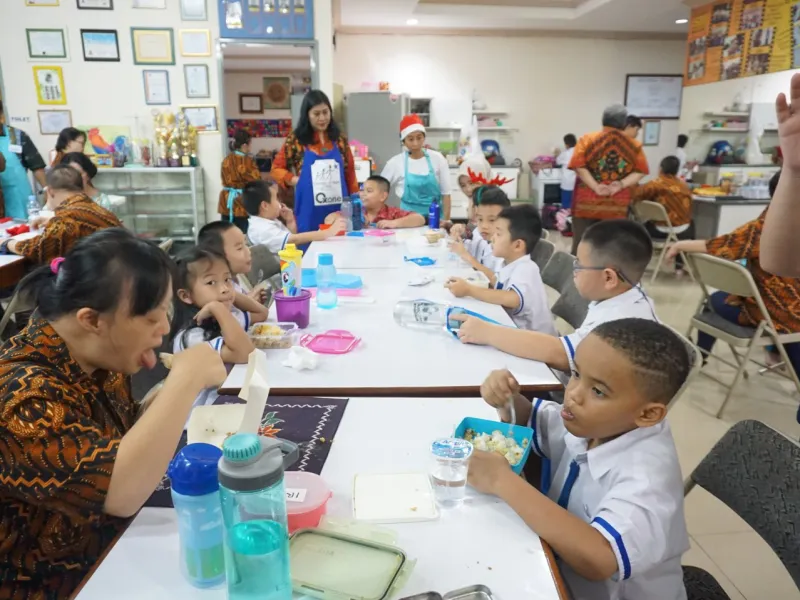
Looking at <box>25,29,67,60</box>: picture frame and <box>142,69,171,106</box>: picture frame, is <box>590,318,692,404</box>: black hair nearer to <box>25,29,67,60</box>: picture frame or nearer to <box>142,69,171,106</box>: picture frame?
<box>142,69,171,106</box>: picture frame

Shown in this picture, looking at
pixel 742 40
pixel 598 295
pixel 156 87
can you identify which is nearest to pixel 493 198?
pixel 598 295

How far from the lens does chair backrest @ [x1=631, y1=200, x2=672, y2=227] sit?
5.68 m

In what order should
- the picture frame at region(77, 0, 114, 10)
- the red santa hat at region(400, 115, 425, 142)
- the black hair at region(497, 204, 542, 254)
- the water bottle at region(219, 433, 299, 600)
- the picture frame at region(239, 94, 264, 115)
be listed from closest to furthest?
the water bottle at region(219, 433, 299, 600) < the black hair at region(497, 204, 542, 254) < the red santa hat at region(400, 115, 425, 142) < the picture frame at region(77, 0, 114, 10) < the picture frame at region(239, 94, 264, 115)

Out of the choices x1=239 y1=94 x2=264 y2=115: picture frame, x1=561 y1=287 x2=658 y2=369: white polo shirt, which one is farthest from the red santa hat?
x1=239 y1=94 x2=264 y2=115: picture frame

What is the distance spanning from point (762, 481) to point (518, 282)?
1.34 m

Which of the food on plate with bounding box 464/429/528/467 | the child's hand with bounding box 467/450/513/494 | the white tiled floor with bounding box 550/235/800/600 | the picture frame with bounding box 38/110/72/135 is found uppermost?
the picture frame with bounding box 38/110/72/135

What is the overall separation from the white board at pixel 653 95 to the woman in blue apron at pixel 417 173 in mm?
6452

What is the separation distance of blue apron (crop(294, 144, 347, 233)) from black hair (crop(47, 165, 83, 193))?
1.31m

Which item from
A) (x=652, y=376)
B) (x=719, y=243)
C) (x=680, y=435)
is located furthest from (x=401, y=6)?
(x=652, y=376)

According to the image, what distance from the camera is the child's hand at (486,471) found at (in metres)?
1.09

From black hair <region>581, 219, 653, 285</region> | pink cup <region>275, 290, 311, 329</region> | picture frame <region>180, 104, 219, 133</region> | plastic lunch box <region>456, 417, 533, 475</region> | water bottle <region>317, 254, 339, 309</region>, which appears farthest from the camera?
picture frame <region>180, 104, 219, 133</region>

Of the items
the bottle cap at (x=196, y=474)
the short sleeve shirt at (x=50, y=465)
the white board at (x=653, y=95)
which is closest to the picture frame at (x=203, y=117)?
the short sleeve shirt at (x=50, y=465)

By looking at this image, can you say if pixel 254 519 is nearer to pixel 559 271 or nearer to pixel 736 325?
pixel 559 271

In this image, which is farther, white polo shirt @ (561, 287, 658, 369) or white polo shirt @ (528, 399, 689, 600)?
white polo shirt @ (561, 287, 658, 369)
